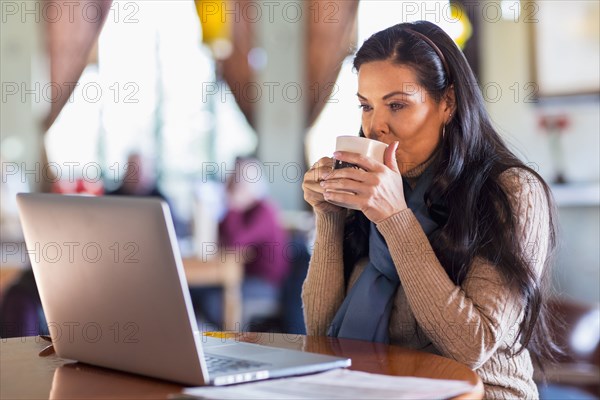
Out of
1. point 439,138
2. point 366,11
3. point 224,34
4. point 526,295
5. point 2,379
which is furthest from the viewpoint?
point 366,11

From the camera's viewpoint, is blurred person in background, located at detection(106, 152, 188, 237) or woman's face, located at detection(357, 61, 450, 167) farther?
blurred person in background, located at detection(106, 152, 188, 237)

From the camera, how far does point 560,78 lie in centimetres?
511

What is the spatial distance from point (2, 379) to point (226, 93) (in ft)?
19.6

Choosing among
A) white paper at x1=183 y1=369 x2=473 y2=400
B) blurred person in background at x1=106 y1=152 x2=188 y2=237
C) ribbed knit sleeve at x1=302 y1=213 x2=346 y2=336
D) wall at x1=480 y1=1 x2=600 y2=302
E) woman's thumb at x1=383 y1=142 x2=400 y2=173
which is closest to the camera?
white paper at x1=183 y1=369 x2=473 y2=400

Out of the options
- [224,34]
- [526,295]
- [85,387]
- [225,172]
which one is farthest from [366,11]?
[85,387]

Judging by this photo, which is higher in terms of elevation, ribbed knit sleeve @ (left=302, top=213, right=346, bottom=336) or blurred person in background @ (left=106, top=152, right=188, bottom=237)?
blurred person in background @ (left=106, top=152, right=188, bottom=237)

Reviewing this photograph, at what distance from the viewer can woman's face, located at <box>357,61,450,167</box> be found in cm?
165

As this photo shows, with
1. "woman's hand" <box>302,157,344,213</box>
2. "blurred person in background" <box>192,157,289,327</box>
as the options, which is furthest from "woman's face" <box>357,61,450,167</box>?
"blurred person in background" <box>192,157,289,327</box>

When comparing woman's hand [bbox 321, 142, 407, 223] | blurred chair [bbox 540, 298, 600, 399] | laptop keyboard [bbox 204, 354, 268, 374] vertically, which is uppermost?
woman's hand [bbox 321, 142, 407, 223]

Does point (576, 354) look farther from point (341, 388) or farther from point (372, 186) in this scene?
point (341, 388)

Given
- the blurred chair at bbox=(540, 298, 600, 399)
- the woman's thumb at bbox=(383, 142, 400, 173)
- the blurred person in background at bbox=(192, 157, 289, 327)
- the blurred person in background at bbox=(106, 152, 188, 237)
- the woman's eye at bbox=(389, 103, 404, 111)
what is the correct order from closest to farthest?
1. the woman's thumb at bbox=(383, 142, 400, 173)
2. the woman's eye at bbox=(389, 103, 404, 111)
3. the blurred chair at bbox=(540, 298, 600, 399)
4. the blurred person in background at bbox=(192, 157, 289, 327)
5. the blurred person in background at bbox=(106, 152, 188, 237)

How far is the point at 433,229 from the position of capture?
1.61 metres

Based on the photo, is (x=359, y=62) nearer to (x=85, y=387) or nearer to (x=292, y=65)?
(x=85, y=387)

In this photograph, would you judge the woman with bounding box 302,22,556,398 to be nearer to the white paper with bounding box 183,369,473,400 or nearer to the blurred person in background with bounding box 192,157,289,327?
the white paper with bounding box 183,369,473,400
